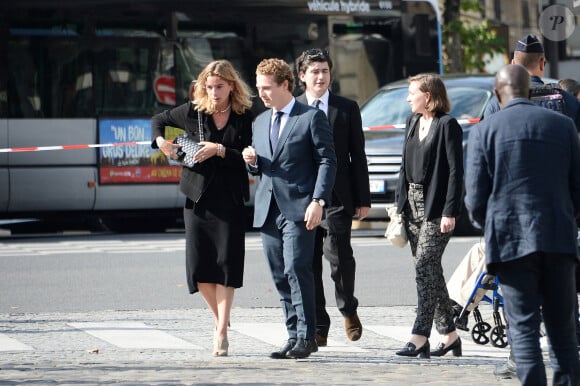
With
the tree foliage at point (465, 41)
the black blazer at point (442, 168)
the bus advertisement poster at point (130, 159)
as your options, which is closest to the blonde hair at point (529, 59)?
the black blazer at point (442, 168)

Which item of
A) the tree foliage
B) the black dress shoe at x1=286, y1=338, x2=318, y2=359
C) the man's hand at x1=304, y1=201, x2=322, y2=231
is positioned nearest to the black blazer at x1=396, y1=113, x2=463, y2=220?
the man's hand at x1=304, y1=201, x2=322, y2=231

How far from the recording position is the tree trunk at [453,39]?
29.9 m

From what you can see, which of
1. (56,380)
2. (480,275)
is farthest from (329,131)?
(56,380)

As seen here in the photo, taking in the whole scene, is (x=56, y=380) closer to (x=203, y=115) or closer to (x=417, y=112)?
(x=203, y=115)

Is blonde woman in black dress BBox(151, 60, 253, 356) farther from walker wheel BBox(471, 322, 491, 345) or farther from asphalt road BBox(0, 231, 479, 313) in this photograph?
asphalt road BBox(0, 231, 479, 313)

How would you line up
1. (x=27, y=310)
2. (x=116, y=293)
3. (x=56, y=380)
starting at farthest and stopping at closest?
(x=116, y=293) → (x=27, y=310) → (x=56, y=380)

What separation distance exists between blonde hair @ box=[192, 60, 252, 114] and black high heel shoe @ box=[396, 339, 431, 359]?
1.78 meters

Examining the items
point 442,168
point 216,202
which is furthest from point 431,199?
point 216,202

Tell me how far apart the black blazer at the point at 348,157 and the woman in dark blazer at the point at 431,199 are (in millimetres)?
467

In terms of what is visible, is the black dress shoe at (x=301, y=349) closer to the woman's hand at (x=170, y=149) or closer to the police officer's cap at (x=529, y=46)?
the woman's hand at (x=170, y=149)

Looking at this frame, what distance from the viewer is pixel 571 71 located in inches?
1240

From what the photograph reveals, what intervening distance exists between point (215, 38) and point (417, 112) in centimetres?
1128

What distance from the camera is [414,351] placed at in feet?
29.3

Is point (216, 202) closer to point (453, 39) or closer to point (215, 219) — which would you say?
point (215, 219)
